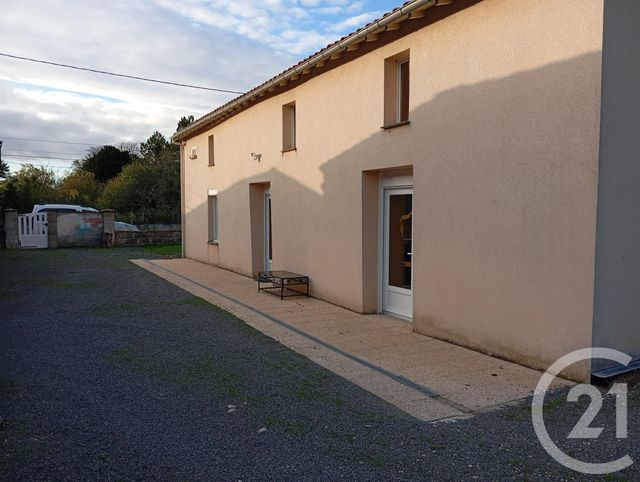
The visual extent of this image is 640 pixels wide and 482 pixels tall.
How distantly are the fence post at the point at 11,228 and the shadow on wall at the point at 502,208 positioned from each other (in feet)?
60.3

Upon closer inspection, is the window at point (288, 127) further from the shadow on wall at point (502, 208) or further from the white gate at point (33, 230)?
the white gate at point (33, 230)

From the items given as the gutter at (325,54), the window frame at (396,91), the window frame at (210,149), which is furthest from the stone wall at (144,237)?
the window frame at (396,91)

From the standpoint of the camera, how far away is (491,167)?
239 inches

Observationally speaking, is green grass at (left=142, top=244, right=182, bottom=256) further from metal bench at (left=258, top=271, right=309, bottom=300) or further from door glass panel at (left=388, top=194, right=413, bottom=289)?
door glass panel at (left=388, top=194, right=413, bottom=289)

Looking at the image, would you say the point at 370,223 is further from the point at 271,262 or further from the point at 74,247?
the point at 74,247

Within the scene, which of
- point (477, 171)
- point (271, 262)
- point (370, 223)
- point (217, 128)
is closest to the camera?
point (477, 171)

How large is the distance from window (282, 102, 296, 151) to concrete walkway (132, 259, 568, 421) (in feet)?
11.0

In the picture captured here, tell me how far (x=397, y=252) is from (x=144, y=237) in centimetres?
1854

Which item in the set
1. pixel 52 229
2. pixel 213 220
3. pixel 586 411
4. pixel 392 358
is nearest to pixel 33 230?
pixel 52 229

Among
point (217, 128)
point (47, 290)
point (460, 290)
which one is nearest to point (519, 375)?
point (460, 290)

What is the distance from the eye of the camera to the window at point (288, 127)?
37.2 ft

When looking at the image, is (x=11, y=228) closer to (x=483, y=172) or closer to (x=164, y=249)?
(x=164, y=249)

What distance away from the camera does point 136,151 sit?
45.9m

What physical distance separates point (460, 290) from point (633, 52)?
3.09 m
